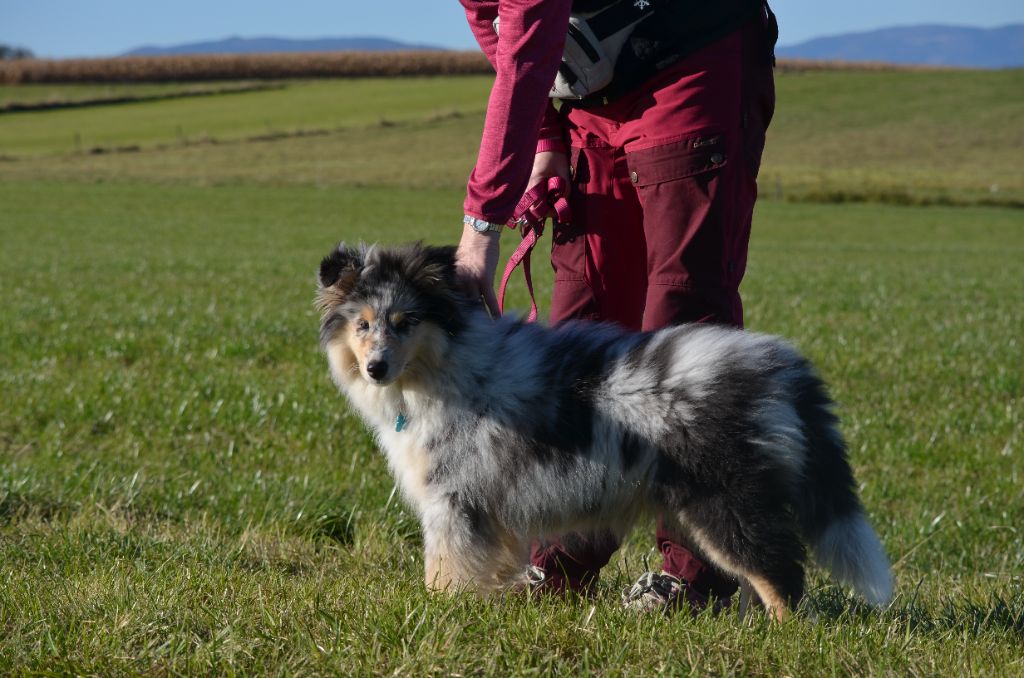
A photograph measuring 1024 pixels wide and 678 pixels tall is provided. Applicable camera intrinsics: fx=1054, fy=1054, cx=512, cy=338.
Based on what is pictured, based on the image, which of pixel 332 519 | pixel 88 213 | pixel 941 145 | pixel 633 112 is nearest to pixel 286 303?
pixel 332 519

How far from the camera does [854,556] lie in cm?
370

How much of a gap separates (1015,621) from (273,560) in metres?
2.96

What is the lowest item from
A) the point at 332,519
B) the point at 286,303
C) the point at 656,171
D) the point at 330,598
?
the point at 286,303

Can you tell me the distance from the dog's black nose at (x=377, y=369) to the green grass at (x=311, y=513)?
2.40 ft

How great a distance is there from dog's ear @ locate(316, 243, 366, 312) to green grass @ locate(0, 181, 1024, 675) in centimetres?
106

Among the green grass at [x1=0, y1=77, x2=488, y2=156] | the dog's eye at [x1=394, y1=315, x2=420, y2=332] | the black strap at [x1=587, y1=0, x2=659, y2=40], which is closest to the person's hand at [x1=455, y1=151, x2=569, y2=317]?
the dog's eye at [x1=394, y1=315, x2=420, y2=332]

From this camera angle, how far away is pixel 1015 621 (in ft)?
12.6

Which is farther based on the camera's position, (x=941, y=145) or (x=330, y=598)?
(x=941, y=145)

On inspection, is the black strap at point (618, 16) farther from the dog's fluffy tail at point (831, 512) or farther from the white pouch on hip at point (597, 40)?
the dog's fluffy tail at point (831, 512)

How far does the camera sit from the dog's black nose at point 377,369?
3.55m

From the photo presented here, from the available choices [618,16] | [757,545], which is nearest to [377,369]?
[757,545]

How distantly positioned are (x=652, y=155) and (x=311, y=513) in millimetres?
2438

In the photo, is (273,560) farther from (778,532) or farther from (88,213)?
(88,213)

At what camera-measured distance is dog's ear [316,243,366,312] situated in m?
3.84
